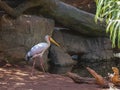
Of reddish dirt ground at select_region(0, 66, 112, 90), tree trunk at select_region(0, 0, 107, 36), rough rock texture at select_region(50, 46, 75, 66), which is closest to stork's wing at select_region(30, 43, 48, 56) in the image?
reddish dirt ground at select_region(0, 66, 112, 90)

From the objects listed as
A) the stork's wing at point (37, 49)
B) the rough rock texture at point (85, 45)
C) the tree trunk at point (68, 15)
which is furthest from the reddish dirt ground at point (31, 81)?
the rough rock texture at point (85, 45)

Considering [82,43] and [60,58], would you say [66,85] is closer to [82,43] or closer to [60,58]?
[60,58]

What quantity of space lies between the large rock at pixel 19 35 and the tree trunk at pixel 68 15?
0.27 m

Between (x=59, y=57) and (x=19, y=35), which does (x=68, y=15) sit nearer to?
(x=59, y=57)

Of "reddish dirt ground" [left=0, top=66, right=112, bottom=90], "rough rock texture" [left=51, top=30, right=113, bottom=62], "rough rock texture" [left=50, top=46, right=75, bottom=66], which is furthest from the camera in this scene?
"rough rock texture" [left=51, top=30, right=113, bottom=62]

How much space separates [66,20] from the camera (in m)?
9.83

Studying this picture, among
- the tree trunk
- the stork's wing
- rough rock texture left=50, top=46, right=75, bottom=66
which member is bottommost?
rough rock texture left=50, top=46, right=75, bottom=66

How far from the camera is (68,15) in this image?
9703mm

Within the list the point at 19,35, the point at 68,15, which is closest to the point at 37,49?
the point at 19,35

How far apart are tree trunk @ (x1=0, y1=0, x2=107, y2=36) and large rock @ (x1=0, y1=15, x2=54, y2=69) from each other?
0.27 m

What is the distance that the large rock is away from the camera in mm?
8270

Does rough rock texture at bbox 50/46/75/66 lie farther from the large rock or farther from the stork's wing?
the stork's wing

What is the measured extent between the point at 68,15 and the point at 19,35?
184cm

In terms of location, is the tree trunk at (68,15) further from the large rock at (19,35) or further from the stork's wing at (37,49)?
the stork's wing at (37,49)
